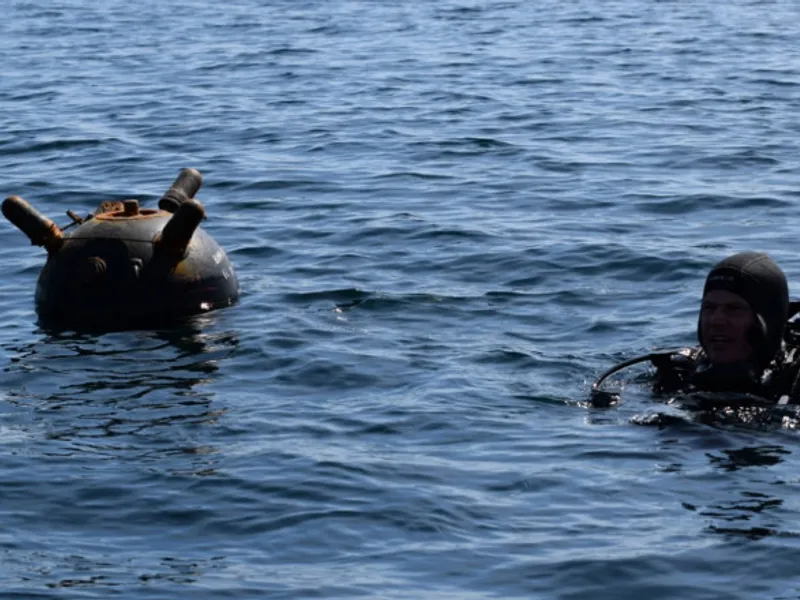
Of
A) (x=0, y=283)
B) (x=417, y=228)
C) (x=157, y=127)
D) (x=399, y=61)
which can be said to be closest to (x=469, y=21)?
(x=399, y=61)

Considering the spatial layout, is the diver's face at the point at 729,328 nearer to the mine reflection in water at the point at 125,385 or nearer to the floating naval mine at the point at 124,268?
the mine reflection in water at the point at 125,385

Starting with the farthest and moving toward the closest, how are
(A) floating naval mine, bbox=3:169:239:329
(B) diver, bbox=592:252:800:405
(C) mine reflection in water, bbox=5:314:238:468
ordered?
(A) floating naval mine, bbox=3:169:239:329, (B) diver, bbox=592:252:800:405, (C) mine reflection in water, bbox=5:314:238:468

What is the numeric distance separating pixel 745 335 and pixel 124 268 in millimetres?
4355

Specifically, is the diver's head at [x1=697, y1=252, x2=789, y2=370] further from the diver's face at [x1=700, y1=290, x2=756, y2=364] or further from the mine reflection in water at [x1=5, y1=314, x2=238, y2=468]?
the mine reflection in water at [x1=5, y1=314, x2=238, y2=468]

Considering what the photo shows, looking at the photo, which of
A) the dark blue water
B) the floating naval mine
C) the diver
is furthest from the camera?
the floating naval mine

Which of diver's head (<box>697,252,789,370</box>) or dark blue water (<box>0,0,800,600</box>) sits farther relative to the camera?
diver's head (<box>697,252,789,370</box>)

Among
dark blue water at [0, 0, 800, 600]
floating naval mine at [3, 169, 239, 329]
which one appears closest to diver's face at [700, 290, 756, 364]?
dark blue water at [0, 0, 800, 600]

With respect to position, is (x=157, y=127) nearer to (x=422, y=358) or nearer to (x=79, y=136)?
(x=79, y=136)

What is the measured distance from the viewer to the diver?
35.1ft

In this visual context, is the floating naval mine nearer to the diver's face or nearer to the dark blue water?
the dark blue water

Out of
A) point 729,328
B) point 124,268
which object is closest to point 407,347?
point 124,268

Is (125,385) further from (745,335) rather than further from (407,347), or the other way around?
(745,335)

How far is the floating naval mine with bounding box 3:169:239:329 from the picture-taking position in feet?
40.9

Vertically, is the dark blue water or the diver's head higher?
the diver's head
